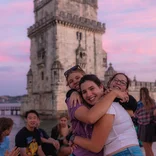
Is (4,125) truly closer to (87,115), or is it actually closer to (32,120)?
(32,120)

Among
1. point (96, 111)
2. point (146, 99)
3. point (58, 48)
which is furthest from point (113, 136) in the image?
point (58, 48)

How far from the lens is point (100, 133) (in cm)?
280

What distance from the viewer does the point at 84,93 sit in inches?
122

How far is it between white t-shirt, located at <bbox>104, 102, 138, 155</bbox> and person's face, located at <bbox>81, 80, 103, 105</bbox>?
0.27 meters

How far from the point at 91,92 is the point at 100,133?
532 mm

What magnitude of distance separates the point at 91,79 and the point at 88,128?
624 mm

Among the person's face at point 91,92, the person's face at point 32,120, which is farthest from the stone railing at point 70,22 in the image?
the person's face at point 91,92

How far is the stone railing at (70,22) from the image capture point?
35125 millimetres

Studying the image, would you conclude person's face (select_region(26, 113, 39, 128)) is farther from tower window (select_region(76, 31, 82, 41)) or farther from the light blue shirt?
tower window (select_region(76, 31, 82, 41))

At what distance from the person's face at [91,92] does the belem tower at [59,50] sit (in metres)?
31.1

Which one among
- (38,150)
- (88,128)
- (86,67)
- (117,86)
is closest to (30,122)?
(38,150)

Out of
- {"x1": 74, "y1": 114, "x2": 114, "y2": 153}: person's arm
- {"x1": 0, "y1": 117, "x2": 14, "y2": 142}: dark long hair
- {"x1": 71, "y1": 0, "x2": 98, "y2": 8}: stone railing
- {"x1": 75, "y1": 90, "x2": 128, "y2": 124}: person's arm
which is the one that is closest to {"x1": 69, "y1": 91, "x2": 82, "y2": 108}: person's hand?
{"x1": 75, "y1": 90, "x2": 128, "y2": 124}: person's arm

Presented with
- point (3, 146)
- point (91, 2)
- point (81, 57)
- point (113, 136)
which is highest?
point (91, 2)

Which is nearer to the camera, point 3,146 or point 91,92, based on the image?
point 91,92
